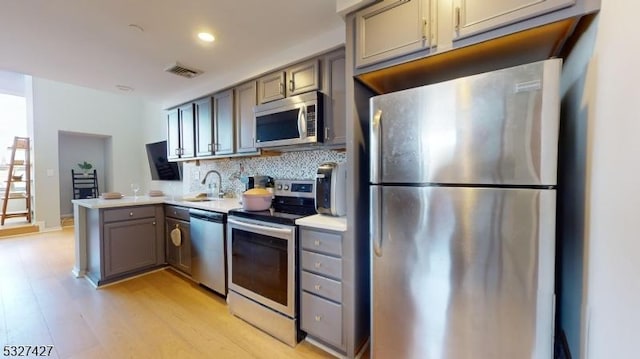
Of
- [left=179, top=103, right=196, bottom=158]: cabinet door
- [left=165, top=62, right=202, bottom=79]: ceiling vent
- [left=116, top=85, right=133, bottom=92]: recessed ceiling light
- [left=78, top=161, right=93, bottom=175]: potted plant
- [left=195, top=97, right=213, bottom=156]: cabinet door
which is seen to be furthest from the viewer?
[left=78, top=161, right=93, bottom=175]: potted plant

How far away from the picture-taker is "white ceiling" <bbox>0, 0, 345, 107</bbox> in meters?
1.76

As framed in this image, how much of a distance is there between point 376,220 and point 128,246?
2942mm

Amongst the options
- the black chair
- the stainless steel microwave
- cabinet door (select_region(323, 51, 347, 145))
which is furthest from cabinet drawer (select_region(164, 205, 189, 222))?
the black chair

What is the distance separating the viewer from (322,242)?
174cm

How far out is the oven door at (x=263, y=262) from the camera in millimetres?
1851

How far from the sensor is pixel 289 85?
2.33m

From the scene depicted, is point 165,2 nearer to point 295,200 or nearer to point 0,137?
point 295,200

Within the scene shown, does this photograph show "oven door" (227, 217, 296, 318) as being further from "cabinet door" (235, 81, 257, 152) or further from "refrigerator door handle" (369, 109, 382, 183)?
"cabinet door" (235, 81, 257, 152)

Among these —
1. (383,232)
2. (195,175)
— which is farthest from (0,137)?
(383,232)

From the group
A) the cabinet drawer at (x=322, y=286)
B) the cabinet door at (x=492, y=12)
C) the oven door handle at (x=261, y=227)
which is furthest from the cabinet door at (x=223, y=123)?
the cabinet door at (x=492, y=12)

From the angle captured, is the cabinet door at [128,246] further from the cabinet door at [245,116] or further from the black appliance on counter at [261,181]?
the cabinet door at [245,116]

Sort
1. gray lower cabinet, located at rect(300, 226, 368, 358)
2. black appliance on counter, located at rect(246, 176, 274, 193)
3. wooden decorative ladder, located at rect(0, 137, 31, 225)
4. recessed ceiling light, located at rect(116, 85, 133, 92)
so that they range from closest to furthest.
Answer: gray lower cabinet, located at rect(300, 226, 368, 358) < black appliance on counter, located at rect(246, 176, 274, 193) < recessed ceiling light, located at rect(116, 85, 133, 92) < wooden decorative ladder, located at rect(0, 137, 31, 225)

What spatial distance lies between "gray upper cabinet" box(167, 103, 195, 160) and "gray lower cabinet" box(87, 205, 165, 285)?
0.84 meters

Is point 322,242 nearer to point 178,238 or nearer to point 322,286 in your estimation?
point 322,286
